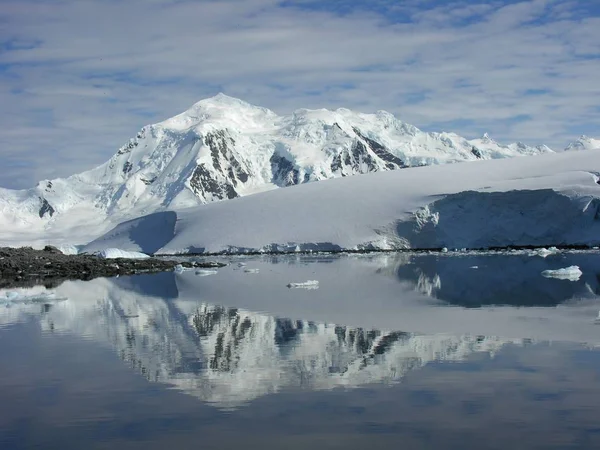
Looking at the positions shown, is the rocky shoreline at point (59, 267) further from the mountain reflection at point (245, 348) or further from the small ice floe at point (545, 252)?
the small ice floe at point (545, 252)

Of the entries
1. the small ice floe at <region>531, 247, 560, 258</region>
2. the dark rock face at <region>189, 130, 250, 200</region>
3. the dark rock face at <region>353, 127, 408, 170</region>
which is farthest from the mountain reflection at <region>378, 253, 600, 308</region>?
the dark rock face at <region>353, 127, 408, 170</region>

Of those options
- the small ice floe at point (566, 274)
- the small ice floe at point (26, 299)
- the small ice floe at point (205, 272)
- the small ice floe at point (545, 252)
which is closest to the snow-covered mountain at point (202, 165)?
the small ice floe at point (205, 272)

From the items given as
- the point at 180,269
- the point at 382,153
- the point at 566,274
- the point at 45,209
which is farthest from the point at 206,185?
the point at 566,274

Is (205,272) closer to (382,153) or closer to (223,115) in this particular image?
(223,115)

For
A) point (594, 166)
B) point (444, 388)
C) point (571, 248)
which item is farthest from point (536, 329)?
point (594, 166)

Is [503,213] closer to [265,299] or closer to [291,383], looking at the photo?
[265,299]

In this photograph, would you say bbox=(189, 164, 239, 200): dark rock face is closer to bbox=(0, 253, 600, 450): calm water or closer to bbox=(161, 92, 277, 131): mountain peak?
bbox=(161, 92, 277, 131): mountain peak
